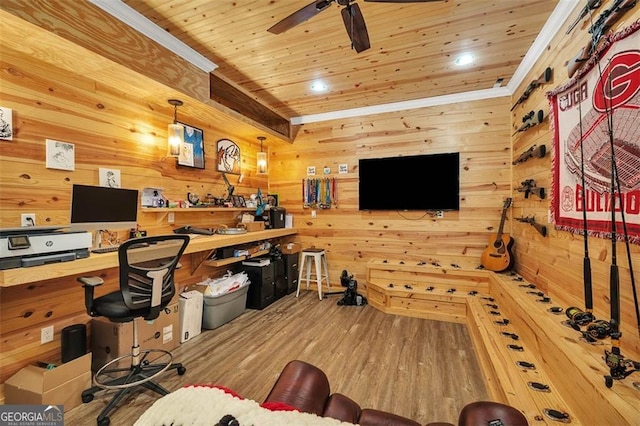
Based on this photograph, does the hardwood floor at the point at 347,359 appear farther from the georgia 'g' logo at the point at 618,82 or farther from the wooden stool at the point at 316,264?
the georgia 'g' logo at the point at 618,82

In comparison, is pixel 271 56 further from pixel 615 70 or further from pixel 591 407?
pixel 591 407

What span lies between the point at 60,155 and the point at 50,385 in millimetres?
1570

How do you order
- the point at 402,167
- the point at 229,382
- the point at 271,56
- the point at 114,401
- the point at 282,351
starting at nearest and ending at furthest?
the point at 114,401
the point at 229,382
the point at 282,351
the point at 271,56
the point at 402,167

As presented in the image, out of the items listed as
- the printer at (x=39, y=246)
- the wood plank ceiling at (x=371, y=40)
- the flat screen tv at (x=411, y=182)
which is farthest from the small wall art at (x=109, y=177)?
the flat screen tv at (x=411, y=182)

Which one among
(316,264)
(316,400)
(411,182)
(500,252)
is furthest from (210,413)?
(411,182)

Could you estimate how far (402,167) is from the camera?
388cm

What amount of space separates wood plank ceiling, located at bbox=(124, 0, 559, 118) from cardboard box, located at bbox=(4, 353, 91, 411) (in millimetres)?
2484

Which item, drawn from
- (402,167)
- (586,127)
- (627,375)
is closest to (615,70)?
(586,127)

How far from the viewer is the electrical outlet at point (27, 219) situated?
195 cm

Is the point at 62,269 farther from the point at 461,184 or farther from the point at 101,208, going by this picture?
the point at 461,184

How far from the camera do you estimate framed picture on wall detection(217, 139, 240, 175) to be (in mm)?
3691

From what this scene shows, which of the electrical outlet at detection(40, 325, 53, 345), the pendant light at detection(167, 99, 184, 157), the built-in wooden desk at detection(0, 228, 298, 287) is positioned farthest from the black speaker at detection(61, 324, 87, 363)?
the pendant light at detection(167, 99, 184, 157)

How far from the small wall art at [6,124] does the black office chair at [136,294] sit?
1.08 meters

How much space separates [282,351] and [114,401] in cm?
123
